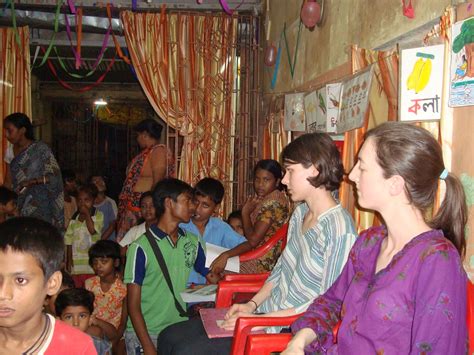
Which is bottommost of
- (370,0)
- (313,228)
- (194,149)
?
(313,228)

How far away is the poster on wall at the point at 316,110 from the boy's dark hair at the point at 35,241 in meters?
1.97

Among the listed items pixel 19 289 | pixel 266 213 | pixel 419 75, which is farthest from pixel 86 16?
pixel 19 289

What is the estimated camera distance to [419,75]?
1788 mm

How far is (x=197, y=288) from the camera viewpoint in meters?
2.79

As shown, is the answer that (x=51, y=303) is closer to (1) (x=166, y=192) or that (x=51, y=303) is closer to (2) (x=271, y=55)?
(1) (x=166, y=192)

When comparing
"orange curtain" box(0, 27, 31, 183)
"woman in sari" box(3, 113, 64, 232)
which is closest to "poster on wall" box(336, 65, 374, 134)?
"woman in sari" box(3, 113, 64, 232)

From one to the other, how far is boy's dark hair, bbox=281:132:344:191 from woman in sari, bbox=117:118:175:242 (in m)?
2.49

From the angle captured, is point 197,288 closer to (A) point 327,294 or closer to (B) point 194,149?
(A) point 327,294

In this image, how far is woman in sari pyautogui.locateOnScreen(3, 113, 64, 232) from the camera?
4.19 metres

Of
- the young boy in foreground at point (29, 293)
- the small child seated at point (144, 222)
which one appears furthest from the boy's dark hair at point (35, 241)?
the small child seated at point (144, 222)

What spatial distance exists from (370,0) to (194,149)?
3357 mm

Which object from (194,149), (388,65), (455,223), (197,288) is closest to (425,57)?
(388,65)

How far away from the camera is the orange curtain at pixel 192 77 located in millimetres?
5629

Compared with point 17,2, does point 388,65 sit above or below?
below
